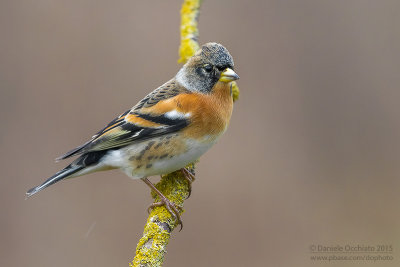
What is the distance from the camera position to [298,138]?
17.8 feet

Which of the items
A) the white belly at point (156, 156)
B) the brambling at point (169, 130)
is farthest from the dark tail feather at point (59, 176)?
the white belly at point (156, 156)

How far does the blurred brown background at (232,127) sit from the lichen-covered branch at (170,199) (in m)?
1.69

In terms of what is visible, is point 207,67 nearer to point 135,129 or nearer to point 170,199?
point 135,129

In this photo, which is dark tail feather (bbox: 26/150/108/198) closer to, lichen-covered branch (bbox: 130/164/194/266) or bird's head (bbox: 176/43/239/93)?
lichen-covered branch (bbox: 130/164/194/266)

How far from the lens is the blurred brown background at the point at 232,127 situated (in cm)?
490

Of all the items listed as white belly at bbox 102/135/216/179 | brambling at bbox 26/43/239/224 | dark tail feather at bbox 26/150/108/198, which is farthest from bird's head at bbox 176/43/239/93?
dark tail feather at bbox 26/150/108/198

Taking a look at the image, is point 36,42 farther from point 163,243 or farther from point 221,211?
point 163,243

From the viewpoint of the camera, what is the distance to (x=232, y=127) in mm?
5496

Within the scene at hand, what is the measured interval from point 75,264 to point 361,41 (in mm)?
3826

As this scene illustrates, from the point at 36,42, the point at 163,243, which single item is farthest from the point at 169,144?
the point at 36,42

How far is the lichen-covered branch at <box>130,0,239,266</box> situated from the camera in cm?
249

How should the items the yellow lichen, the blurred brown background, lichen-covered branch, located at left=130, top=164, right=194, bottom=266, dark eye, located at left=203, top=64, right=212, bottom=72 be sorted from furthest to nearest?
the blurred brown background
the yellow lichen
dark eye, located at left=203, top=64, right=212, bottom=72
lichen-covered branch, located at left=130, top=164, right=194, bottom=266

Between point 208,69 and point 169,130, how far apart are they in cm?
50

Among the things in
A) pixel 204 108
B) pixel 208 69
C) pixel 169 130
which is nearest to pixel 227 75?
pixel 208 69
